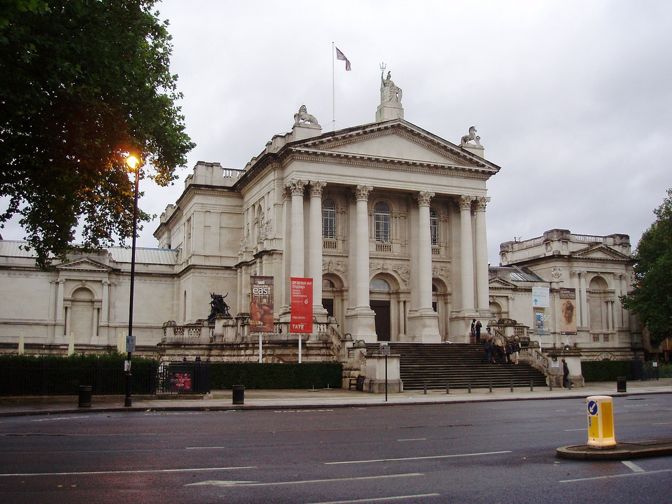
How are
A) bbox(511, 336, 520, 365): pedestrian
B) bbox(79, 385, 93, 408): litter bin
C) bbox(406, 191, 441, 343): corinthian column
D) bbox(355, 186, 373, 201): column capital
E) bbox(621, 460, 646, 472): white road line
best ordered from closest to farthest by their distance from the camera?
1. bbox(621, 460, 646, 472): white road line
2. bbox(79, 385, 93, 408): litter bin
3. bbox(511, 336, 520, 365): pedestrian
4. bbox(406, 191, 441, 343): corinthian column
5. bbox(355, 186, 373, 201): column capital

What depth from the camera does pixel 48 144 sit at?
23.2 meters

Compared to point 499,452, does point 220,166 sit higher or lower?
higher

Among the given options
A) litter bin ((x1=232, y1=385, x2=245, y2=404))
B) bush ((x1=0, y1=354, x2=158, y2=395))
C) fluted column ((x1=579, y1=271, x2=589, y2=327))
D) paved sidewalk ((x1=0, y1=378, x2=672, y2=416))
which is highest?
fluted column ((x1=579, y1=271, x2=589, y2=327))

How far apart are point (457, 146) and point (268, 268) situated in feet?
53.2

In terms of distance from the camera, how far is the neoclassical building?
171 ft

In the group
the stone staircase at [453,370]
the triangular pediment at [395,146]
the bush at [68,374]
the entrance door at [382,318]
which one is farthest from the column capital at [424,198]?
the bush at [68,374]

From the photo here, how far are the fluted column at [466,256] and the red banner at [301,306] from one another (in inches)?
619

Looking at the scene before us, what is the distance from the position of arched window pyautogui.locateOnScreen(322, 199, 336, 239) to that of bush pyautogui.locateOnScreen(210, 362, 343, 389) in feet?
47.1

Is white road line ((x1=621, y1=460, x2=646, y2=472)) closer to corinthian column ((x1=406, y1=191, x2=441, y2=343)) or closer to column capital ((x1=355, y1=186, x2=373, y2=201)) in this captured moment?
corinthian column ((x1=406, y1=191, x2=441, y2=343))

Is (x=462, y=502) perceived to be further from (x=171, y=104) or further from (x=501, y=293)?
A: (x=501, y=293)

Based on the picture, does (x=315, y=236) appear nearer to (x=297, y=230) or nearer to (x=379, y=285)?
(x=297, y=230)

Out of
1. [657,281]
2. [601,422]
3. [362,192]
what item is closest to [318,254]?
[362,192]

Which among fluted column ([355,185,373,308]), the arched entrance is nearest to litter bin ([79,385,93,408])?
fluted column ([355,185,373,308])

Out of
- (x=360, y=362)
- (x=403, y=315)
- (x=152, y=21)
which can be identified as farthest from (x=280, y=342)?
(x=152, y=21)
